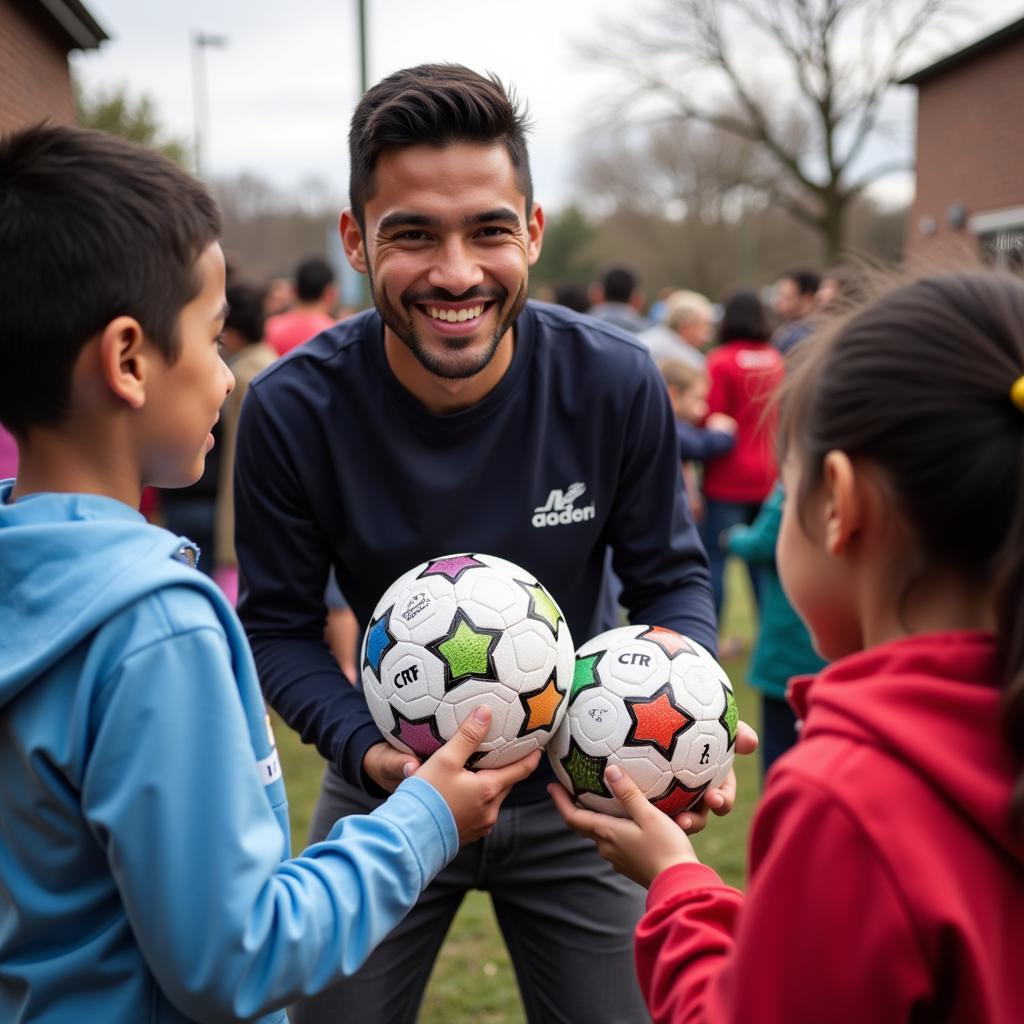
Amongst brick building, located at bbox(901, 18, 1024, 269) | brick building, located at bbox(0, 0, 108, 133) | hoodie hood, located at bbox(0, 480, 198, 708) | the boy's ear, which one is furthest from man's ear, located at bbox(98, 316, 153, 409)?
brick building, located at bbox(901, 18, 1024, 269)

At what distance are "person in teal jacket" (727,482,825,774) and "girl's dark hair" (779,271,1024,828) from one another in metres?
2.80

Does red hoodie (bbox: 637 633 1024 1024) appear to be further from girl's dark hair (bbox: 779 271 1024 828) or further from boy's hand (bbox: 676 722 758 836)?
boy's hand (bbox: 676 722 758 836)

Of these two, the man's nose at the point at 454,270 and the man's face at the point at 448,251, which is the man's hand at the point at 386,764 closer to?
the man's face at the point at 448,251

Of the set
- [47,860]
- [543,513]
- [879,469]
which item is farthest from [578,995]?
[879,469]

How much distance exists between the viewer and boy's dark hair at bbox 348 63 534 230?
2553 mm

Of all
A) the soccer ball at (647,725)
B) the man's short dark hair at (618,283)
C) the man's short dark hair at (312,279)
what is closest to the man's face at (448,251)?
the soccer ball at (647,725)

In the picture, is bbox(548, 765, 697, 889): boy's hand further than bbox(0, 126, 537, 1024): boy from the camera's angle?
Yes

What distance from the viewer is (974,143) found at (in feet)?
45.6

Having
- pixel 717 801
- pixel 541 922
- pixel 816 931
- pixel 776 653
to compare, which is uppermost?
pixel 816 931

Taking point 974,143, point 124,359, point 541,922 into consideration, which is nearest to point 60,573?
point 124,359

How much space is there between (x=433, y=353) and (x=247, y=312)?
186 inches

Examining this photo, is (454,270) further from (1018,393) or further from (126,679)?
(1018,393)

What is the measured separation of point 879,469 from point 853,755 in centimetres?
39

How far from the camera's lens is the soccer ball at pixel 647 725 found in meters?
2.35
